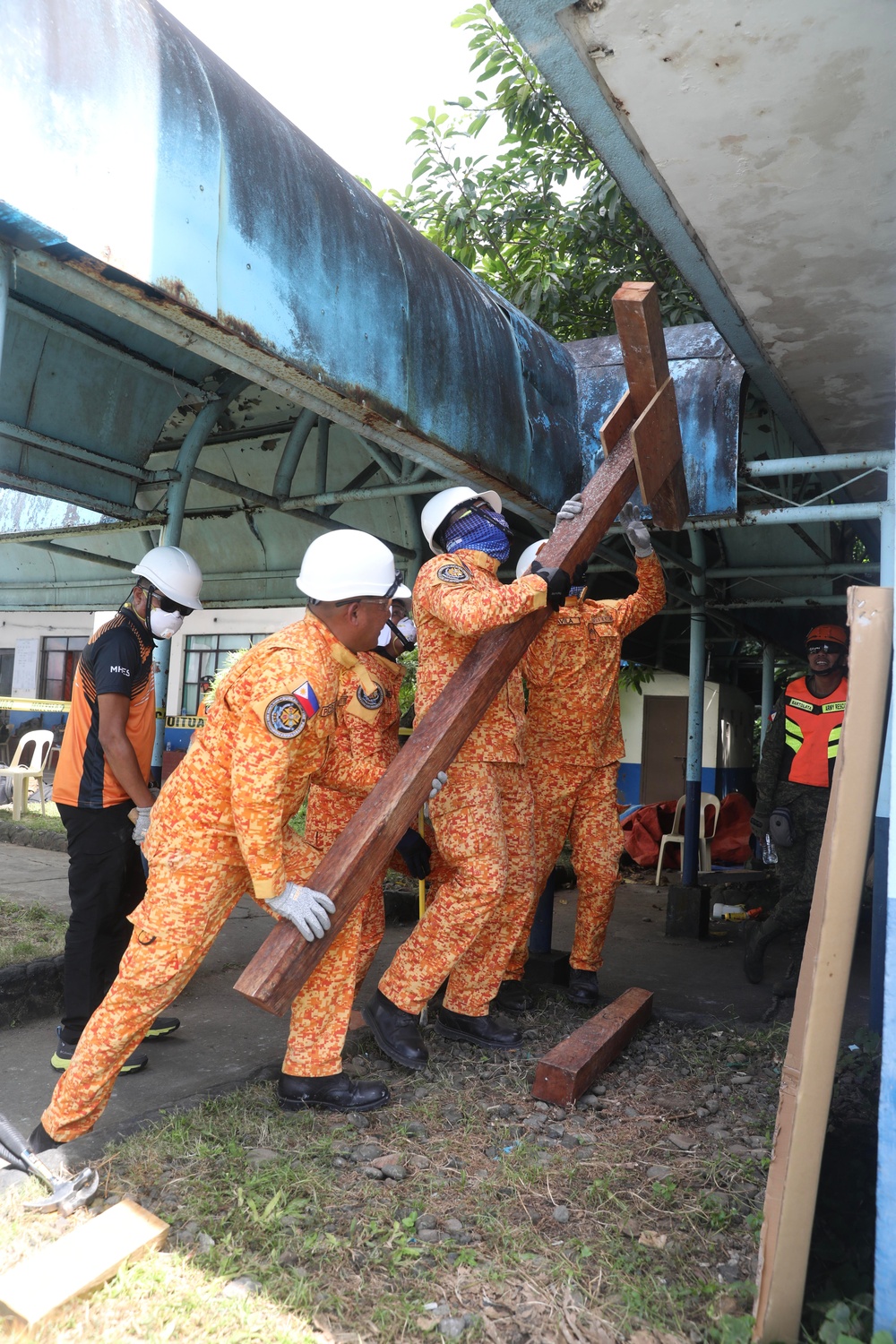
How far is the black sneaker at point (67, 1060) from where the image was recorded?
11.1 ft

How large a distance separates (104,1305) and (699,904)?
4993 mm

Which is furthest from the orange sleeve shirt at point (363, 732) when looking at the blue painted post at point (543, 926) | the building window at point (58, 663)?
the building window at point (58, 663)

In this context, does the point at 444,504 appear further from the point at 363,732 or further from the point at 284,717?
the point at 284,717

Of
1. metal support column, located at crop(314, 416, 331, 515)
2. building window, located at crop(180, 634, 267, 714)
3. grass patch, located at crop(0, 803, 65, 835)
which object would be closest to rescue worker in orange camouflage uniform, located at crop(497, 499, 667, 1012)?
metal support column, located at crop(314, 416, 331, 515)

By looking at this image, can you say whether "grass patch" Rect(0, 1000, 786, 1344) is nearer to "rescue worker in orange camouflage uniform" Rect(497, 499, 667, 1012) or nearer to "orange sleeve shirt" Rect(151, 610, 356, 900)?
"orange sleeve shirt" Rect(151, 610, 356, 900)

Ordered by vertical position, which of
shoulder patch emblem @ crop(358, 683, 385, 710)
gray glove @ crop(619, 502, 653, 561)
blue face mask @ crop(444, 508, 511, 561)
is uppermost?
gray glove @ crop(619, 502, 653, 561)

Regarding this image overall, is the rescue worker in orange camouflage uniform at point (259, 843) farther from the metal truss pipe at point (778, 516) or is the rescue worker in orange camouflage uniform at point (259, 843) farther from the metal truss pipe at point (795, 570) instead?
the metal truss pipe at point (795, 570)

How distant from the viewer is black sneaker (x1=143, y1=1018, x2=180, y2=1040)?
12.6 feet

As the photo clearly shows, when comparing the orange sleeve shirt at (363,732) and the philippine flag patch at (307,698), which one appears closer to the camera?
the philippine flag patch at (307,698)

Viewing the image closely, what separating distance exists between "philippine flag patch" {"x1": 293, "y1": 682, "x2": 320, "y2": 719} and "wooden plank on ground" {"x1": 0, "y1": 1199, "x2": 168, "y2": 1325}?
51.1 inches

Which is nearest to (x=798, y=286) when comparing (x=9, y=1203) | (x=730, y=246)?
(x=730, y=246)

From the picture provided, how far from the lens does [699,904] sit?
6.30 metres

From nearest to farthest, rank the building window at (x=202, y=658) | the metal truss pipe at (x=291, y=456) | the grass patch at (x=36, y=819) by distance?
the metal truss pipe at (x=291, y=456)
the grass patch at (x=36, y=819)
the building window at (x=202, y=658)

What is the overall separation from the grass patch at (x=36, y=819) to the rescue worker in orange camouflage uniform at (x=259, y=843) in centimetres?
641
